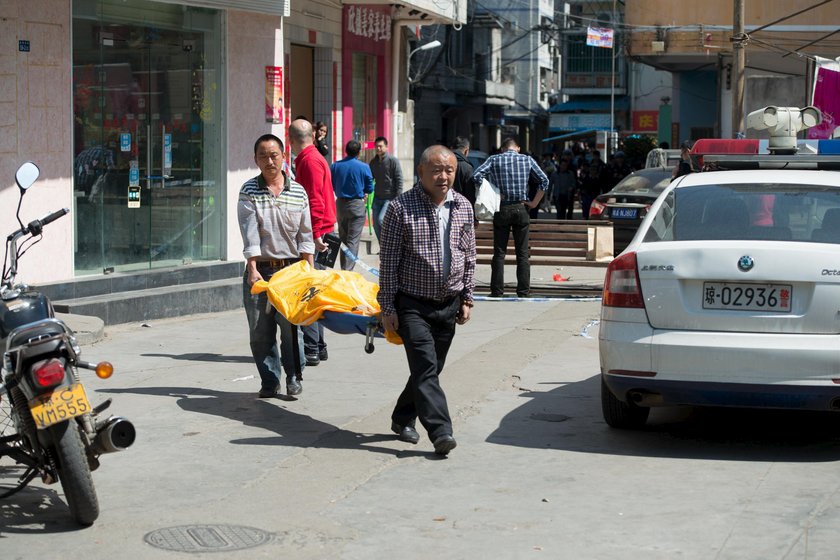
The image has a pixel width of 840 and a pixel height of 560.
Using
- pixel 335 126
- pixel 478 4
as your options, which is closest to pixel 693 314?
pixel 335 126

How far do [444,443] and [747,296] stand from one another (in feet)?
6.03

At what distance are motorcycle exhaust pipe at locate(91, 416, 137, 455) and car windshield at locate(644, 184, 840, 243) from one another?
3226mm

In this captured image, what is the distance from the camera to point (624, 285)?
7031 millimetres

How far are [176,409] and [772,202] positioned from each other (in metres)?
4.01

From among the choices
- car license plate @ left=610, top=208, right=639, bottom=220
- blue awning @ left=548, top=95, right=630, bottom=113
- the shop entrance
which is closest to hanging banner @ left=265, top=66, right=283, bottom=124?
the shop entrance

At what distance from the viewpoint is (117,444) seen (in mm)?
5605

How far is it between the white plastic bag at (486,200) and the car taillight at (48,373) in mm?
8829

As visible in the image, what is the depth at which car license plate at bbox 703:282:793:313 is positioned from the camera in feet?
22.0

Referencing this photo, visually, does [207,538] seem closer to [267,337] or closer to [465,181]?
[267,337]

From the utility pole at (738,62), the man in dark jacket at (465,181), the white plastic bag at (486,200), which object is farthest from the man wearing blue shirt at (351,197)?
the utility pole at (738,62)

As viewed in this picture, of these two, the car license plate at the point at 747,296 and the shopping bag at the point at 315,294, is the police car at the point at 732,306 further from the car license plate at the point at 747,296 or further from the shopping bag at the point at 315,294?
the shopping bag at the point at 315,294

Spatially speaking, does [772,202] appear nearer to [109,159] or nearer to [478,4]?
[109,159]

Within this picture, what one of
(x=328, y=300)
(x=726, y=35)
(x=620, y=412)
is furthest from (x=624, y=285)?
(x=726, y=35)

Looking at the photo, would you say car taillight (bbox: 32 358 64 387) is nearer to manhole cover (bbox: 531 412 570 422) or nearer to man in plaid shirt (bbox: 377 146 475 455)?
man in plaid shirt (bbox: 377 146 475 455)
